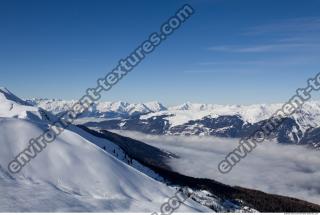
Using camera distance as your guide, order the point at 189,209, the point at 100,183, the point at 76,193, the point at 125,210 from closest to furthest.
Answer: the point at 125,210, the point at 76,193, the point at 189,209, the point at 100,183

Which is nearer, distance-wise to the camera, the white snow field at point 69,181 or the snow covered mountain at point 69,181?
the white snow field at point 69,181

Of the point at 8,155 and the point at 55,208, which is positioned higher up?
the point at 8,155

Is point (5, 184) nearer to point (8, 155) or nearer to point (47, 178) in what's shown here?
point (47, 178)

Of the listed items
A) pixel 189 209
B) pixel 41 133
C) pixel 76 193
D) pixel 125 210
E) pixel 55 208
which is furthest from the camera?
pixel 41 133

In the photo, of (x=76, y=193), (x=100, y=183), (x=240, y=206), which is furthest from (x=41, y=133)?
(x=240, y=206)

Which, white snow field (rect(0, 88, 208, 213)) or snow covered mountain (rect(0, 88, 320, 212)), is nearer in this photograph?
white snow field (rect(0, 88, 208, 213))

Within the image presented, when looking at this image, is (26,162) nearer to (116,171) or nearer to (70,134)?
(116,171)

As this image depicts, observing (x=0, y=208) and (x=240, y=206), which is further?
(x=240, y=206)
